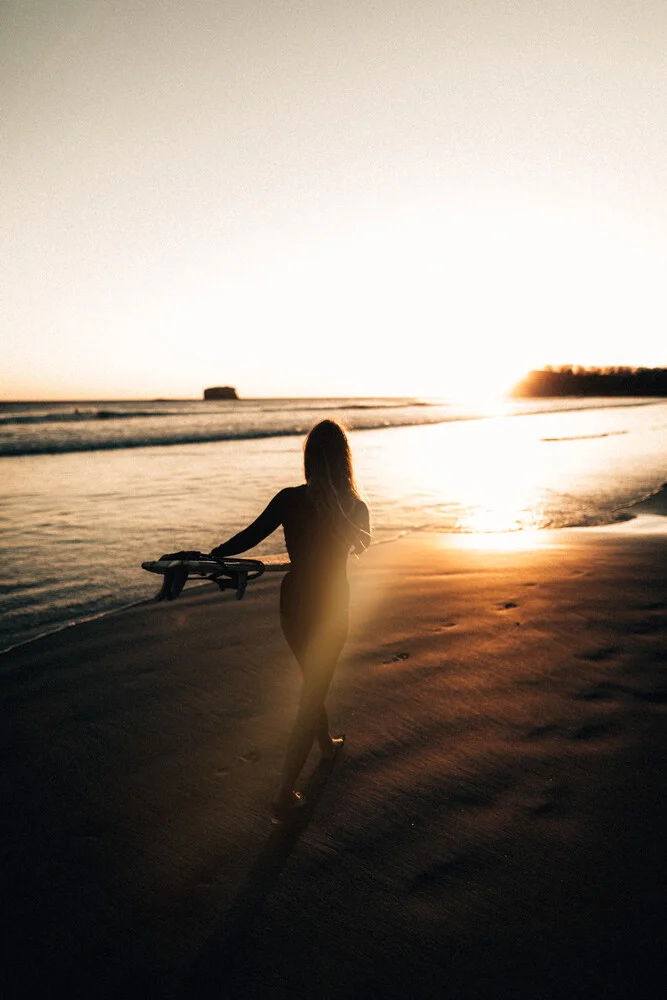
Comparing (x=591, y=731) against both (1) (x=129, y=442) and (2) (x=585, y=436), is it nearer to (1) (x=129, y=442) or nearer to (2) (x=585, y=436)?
(2) (x=585, y=436)

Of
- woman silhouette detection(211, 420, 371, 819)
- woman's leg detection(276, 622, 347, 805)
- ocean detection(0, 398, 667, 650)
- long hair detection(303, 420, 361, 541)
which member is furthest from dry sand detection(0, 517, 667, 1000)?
ocean detection(0, 398, 667, 650)

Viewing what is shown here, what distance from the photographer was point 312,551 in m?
2.95

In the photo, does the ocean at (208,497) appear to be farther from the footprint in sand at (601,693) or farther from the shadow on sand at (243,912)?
the footprint in sand at (601,693)

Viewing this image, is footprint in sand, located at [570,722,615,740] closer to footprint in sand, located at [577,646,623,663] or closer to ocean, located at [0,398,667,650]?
footprint in sand, located at [577,646,623,663]

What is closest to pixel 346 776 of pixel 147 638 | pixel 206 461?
pixel 147 638

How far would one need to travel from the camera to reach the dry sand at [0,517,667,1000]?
7.15 ft

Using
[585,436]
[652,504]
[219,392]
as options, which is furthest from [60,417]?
[219,392]

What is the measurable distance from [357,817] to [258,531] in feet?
5.43

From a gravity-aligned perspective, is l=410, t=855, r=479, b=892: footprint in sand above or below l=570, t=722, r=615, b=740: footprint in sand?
below

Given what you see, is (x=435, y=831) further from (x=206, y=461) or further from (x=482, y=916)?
(x=206, y=461)

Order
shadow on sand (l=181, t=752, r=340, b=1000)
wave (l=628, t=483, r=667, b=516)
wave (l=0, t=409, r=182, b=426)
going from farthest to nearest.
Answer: wave (l=0, t=409, r=182, b=426), wave (l=628, t=483, r=667, b=516), shadow on sand (l=181, t=752, r=340, b=1000)

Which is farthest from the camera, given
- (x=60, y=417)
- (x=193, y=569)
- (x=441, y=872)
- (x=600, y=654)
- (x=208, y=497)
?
(x=60, y=417)

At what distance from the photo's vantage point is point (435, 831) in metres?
2.79

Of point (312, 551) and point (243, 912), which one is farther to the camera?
point (312, 551)
